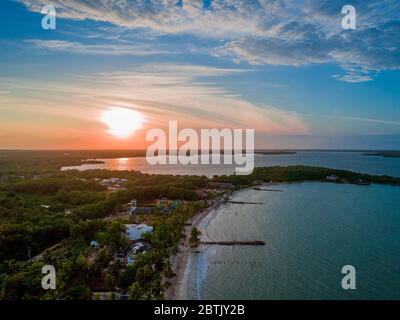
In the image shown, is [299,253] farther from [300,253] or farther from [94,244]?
[94,244]

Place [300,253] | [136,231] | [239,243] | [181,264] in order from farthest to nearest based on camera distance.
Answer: [239,243], [136,231], [300,253], [181,264]

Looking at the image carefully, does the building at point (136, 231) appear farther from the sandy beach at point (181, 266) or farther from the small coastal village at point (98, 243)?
the sandy beach at point (181, 266)

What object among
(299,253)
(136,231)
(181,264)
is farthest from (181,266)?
(299,253)

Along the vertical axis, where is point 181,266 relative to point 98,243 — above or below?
below

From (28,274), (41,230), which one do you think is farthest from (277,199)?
(28,274)
